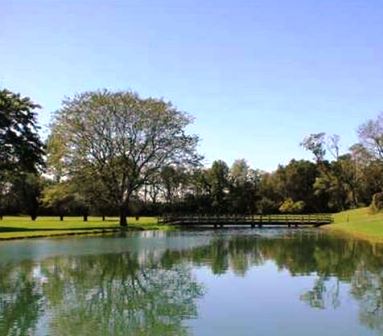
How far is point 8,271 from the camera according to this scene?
27.5 meters

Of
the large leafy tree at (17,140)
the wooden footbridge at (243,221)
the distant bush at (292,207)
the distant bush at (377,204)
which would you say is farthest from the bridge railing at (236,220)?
the distant bush at (292,207)

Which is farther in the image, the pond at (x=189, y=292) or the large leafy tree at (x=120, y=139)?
the large leafy tree at (x=120, y=139)

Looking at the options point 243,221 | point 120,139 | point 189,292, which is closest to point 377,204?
point 243,221

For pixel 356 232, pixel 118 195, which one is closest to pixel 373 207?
pixel 356 232

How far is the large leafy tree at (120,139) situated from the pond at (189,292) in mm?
32278

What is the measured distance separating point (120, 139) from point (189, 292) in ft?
166

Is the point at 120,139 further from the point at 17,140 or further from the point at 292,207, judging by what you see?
the point at 292,207

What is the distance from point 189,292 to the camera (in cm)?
2155

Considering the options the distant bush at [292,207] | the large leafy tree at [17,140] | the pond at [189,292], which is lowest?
the pond at [189,292]

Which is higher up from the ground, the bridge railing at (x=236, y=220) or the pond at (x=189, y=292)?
the bridge railing at (x=236, y=220)

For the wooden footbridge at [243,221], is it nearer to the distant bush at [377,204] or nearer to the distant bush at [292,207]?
the distant bush at [377,204]

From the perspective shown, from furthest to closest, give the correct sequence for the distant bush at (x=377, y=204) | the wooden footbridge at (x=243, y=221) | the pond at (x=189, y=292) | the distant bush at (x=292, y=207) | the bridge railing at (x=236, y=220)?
the distant bush at (x=292, y=207), the bridge railing at (x=236, y=220), the wooden footbridge at (x=243, y=221), the distant bush at (x=377, y=204), the pond at (x=189, y=292)

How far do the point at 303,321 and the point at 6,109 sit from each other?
5269cm

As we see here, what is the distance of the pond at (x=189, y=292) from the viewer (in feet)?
52.1
